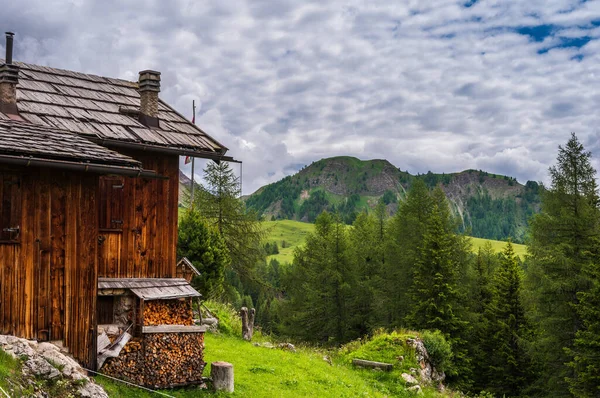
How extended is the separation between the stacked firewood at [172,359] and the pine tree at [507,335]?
29560 millimetres

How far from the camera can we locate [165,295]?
53.3ft

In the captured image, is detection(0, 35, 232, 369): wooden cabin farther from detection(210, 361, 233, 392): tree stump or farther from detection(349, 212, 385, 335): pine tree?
detection(349, 212, 385, 335): pine tree

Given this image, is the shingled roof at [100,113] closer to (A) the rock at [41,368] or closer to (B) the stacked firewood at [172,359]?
(B) the stacked firewood at [172,359]

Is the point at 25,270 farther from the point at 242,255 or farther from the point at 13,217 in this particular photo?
the point at 242,255

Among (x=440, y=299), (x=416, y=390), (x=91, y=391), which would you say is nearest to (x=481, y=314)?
(x=440, y=299)

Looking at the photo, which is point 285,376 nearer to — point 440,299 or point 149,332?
point 149,332

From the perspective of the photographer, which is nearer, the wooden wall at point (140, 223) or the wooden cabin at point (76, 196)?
the wooden cabin at point (76, 196)

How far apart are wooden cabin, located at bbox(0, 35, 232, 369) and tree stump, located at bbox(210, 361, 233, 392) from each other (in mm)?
3358

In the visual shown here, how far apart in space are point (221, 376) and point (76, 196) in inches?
254

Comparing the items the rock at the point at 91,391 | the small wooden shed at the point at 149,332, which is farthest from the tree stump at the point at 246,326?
the rock at the point at 91,391

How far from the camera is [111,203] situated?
54.9 feet

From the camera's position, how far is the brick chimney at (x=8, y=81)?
15.7 metres

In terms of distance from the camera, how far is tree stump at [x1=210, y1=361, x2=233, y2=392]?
16.1 m

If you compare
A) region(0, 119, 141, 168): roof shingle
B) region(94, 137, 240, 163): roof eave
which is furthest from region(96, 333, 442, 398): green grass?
region(94, 137, 240, 163): roof eave
